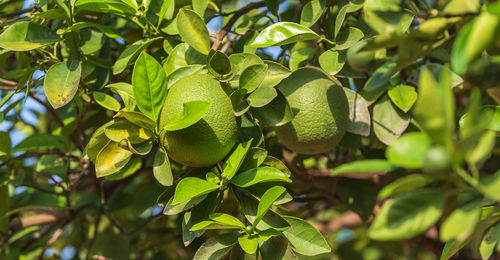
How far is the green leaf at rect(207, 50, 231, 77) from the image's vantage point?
100cm

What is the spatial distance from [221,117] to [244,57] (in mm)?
162

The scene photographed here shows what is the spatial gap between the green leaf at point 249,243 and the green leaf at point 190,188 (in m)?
0.12

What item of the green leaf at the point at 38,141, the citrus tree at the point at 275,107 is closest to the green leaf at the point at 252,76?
the citrus tree at the point at 275,107

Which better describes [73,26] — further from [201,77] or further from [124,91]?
[201,77]

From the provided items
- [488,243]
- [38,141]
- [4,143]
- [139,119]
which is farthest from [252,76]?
[38,141]

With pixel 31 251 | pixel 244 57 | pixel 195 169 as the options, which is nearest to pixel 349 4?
pixel 244 57

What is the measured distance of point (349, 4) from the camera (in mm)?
1169

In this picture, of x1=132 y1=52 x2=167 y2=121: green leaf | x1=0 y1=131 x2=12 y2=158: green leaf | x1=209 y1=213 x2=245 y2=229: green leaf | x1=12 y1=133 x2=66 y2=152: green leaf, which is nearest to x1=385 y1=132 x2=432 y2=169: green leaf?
x1=209 y1=213 x2=245 y2=229: green leaf

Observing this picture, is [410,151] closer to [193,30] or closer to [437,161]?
[437,161]

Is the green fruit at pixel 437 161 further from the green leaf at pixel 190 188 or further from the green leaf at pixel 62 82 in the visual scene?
the green leaf at pixel 62 82

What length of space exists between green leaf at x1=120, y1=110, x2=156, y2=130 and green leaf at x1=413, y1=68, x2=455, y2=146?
23.0 inches

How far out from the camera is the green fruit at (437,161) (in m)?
0.53

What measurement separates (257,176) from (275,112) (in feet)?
0.57

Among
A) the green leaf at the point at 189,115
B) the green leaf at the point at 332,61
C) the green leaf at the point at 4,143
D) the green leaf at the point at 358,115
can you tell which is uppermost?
the green leaf at the point at 189,115
